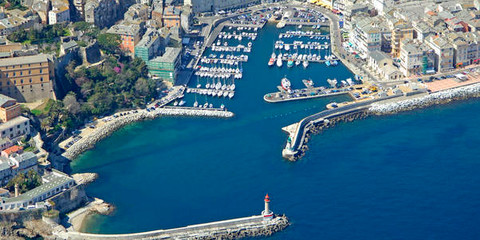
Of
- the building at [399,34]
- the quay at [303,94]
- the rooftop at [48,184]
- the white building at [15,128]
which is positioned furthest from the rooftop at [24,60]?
the building at [399,34]

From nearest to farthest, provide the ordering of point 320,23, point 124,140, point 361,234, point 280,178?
point 361,234, point 280,178, point 124,140, point 320,23

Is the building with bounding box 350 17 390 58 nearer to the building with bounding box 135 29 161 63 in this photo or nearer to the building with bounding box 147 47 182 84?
the building with bounding box 147 47 182 84

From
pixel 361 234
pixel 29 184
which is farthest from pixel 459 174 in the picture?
pixel 29 184

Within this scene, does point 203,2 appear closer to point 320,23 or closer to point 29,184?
point 320,23

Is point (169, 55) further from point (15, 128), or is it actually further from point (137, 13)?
point (15, 128)

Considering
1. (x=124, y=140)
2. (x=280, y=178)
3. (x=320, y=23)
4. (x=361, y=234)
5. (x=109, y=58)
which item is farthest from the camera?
(x=320, y=23)

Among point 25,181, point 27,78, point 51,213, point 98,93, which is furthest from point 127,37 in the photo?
point 51,213
